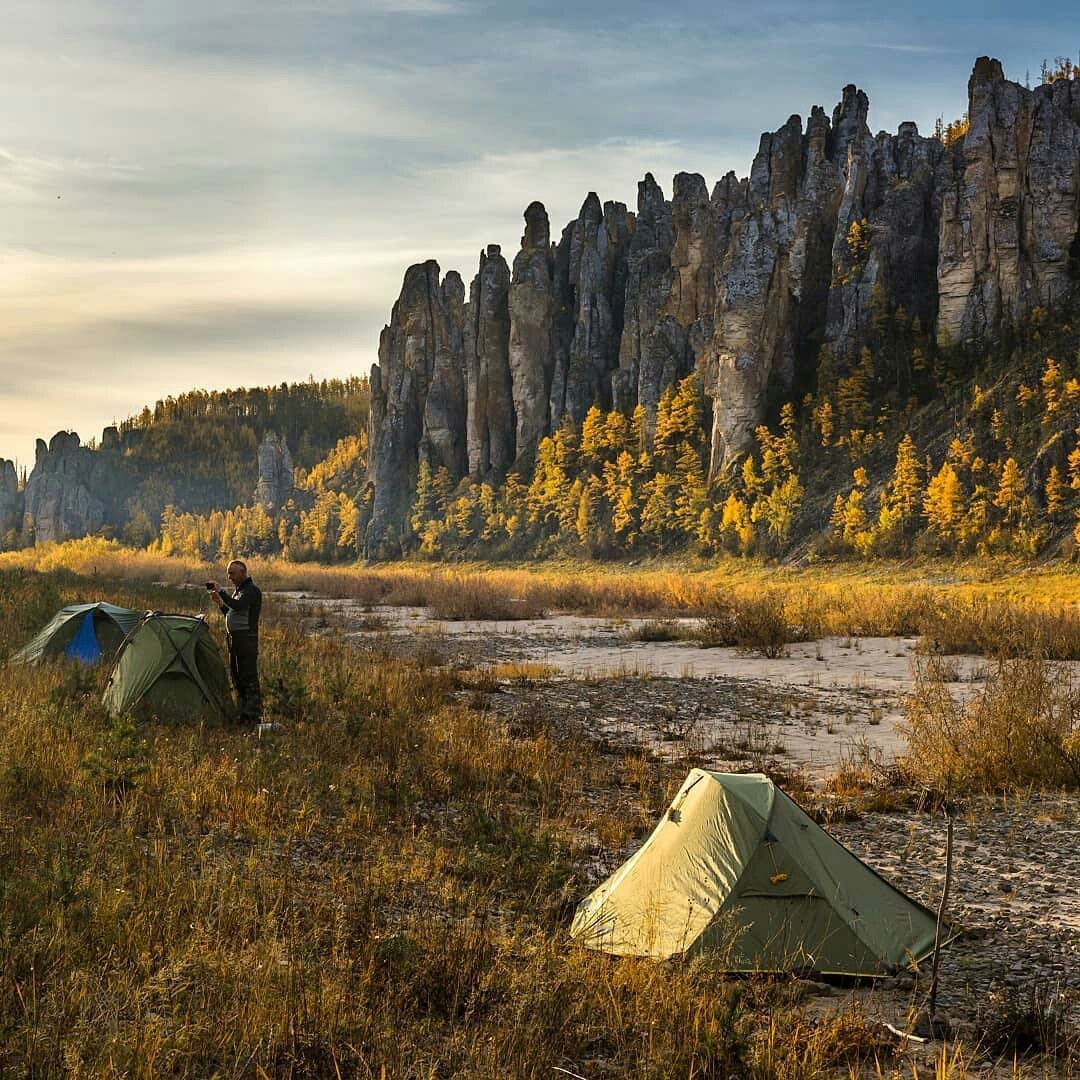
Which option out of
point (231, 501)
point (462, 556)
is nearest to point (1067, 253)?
point (462, 556)

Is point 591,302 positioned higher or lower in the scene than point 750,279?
higher

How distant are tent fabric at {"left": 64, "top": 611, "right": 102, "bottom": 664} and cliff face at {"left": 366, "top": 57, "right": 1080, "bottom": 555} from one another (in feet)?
185

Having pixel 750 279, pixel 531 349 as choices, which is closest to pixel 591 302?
pixel 531 349

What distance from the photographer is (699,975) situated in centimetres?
517

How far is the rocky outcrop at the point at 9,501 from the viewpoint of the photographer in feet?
516

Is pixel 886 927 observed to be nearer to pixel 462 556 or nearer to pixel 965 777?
pixel 965 777

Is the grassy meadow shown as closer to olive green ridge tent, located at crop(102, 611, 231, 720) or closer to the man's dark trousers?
olive green ridge tent, located at crop(102, 611, 231, 720)

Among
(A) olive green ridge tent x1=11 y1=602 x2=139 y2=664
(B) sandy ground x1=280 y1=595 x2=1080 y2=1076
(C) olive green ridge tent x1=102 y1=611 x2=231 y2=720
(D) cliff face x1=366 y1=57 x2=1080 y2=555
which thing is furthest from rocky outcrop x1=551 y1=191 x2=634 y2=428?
(C) olive green ridge tent x1=102 y1=611 x2=231 y2=720

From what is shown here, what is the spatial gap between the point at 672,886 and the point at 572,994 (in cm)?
121

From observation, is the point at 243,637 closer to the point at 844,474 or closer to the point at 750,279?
the point at 844,474

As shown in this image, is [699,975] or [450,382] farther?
[450,382]

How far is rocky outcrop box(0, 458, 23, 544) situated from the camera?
6191 inches

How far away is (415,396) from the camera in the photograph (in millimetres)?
106812

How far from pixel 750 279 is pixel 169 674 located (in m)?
63.8
